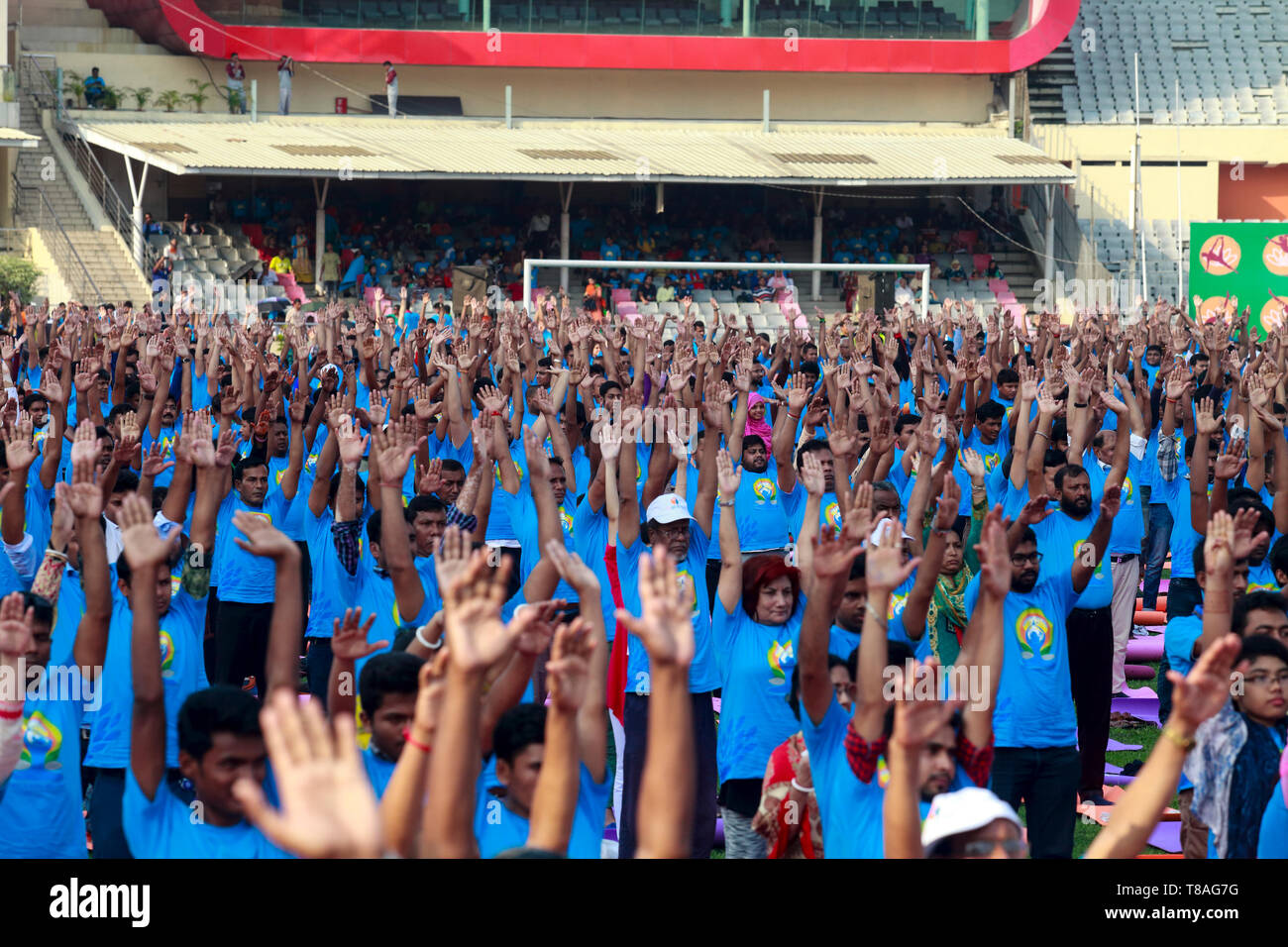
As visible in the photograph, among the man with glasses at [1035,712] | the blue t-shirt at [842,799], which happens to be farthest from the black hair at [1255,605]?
the blue t-shirt at [842,799]

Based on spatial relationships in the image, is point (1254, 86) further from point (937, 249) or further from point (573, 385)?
point (573, 385)

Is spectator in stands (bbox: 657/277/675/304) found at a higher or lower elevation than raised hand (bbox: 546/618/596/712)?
higher

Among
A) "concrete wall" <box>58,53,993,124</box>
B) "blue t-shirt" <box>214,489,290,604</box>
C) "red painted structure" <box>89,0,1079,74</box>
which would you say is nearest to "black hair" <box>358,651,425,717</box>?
"blue t-shirt" <box>214,489,290,604</box>

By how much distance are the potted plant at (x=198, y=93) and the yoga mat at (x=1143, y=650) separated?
1089 inches

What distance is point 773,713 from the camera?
17.6ft

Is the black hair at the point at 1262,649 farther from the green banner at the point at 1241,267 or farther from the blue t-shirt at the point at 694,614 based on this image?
the green banner at the point at 1241,267

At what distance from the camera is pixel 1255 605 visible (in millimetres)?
4777

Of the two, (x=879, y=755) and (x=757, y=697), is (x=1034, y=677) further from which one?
(x=879, y=755)

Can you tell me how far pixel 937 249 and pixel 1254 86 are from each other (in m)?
9.26

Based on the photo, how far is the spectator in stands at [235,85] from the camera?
33188 mm

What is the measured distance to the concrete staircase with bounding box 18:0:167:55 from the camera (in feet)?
109

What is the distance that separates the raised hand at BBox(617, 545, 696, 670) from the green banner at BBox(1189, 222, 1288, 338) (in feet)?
55.8

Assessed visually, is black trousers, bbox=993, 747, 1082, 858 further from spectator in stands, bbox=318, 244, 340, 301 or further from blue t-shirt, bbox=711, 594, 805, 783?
spectator in stands, bbox=318, 244, 340, 301

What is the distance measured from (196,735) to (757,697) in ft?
7.06
